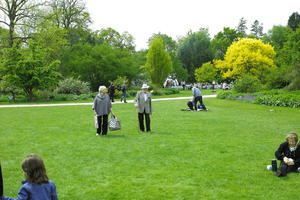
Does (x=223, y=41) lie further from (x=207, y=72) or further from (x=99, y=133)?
(x=99, y=133)

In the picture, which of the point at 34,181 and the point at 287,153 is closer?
the point at 34,181

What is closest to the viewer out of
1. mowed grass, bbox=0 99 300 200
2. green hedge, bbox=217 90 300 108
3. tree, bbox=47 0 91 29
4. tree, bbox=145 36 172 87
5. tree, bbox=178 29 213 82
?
mowed grass, bbox=0 99 300 200

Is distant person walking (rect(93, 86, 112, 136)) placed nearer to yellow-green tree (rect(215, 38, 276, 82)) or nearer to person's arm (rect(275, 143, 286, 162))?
person's arm (rect(275, 143, 286, 162))

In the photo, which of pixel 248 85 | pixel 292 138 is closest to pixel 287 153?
pixel 292 138

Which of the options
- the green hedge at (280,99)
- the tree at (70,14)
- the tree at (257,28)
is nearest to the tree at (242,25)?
the tree at (257,28)

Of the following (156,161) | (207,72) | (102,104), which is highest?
(207,72)

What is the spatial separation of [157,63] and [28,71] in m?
17.4

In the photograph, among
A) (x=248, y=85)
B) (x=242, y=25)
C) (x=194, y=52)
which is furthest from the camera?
(x=242, y=25)

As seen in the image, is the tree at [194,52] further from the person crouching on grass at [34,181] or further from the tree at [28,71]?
the person crouching on grass at [34,181]

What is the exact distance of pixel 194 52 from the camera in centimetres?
7112

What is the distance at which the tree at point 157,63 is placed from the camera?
43156mm

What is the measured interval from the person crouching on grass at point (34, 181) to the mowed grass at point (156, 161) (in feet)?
6.49

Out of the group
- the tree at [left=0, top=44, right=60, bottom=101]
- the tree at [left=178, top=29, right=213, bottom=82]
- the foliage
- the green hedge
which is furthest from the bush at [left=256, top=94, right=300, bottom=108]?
the tree at [left=178, top=29, right=213, bottom=82]

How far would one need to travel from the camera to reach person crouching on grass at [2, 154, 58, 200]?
3539 mm
